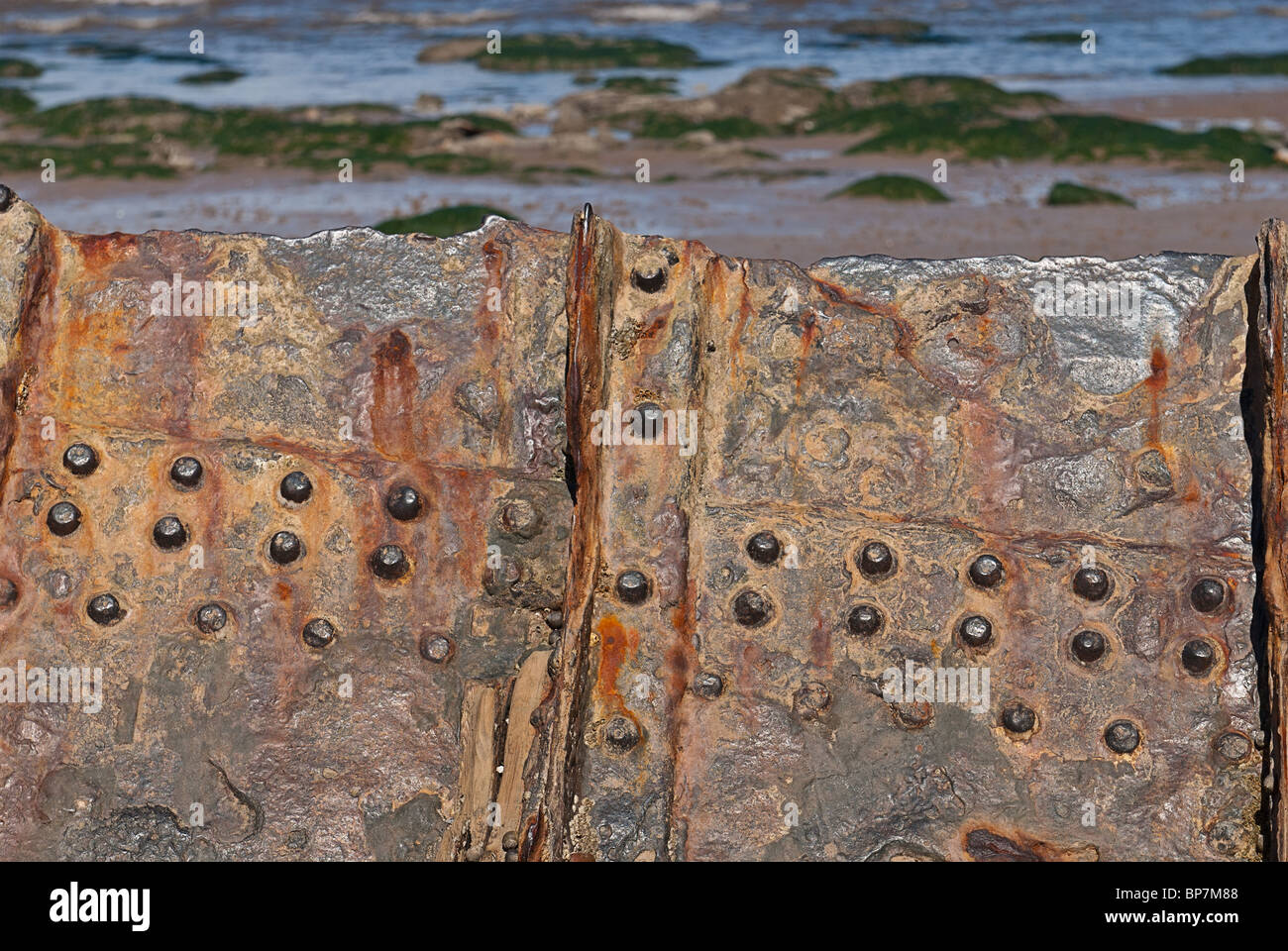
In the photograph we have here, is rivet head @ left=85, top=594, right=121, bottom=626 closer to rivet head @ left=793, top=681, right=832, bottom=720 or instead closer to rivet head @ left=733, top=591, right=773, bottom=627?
rivet head @ left=733, top=591, right=773, bottom=627

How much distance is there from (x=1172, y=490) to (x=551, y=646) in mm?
1386

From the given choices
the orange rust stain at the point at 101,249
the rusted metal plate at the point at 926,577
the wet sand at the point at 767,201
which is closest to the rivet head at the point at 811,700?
the rusted metal plate at the point at 926,577

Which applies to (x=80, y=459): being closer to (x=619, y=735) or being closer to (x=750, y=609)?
(x=619, y=735)

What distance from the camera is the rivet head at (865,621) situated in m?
2.94

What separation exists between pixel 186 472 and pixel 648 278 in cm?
110

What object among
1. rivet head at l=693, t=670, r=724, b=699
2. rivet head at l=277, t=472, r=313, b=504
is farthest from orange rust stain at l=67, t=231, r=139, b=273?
rivet head at l=693, t=670, r=724, b=699

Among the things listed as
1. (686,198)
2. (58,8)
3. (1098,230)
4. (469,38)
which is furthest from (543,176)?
(58,8)

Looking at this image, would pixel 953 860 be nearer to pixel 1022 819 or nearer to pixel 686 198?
pixel 1022 819

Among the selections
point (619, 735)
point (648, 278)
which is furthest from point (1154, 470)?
point (619, 735)

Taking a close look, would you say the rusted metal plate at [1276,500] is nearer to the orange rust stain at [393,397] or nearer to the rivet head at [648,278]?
the rivet head at [648,278]

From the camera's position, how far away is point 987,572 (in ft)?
9.56

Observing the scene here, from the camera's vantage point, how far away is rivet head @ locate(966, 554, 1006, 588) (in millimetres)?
2914

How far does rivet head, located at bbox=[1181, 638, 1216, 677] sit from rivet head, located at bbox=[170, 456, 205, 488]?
215 centimetres

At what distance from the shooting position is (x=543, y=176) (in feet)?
48.4
